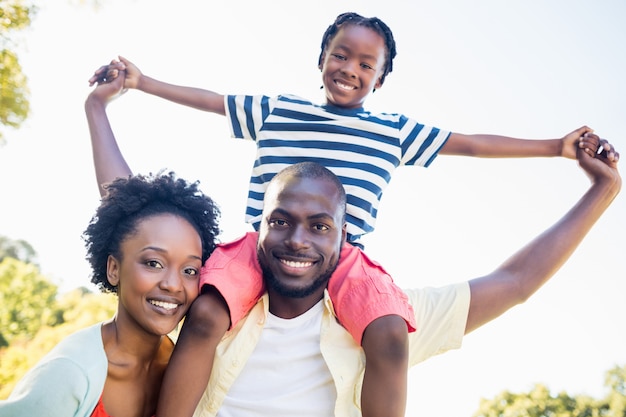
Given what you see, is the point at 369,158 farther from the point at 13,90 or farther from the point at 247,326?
the point at 13,90

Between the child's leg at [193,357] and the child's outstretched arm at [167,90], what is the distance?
Answer: 1363 millimetres

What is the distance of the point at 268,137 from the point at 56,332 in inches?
522

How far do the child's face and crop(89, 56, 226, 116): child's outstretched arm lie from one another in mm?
630

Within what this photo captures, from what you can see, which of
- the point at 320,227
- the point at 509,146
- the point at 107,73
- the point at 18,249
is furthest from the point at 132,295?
the point at 18,249

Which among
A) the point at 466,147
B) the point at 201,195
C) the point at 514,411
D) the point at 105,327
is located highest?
the point at 466,147

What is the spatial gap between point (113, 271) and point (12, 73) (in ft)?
32.1

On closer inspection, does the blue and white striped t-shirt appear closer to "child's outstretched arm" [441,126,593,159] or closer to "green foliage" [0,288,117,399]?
"child's outstretched arm" [441,126,593,159]

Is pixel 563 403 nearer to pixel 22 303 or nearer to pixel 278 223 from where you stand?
pixel 22 303

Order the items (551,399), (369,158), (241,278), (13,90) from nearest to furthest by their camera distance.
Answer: (241,278) → (369,158) → (13,90) → (551,399)

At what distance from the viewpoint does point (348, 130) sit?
3258 millimetres

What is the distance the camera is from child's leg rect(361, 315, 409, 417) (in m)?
2.33

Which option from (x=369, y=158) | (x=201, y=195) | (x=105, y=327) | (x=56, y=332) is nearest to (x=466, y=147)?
(x=369, y=158)

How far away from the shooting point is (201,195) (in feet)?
9.53

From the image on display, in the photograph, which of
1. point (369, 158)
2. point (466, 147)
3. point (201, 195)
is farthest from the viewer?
point (466, 147)
